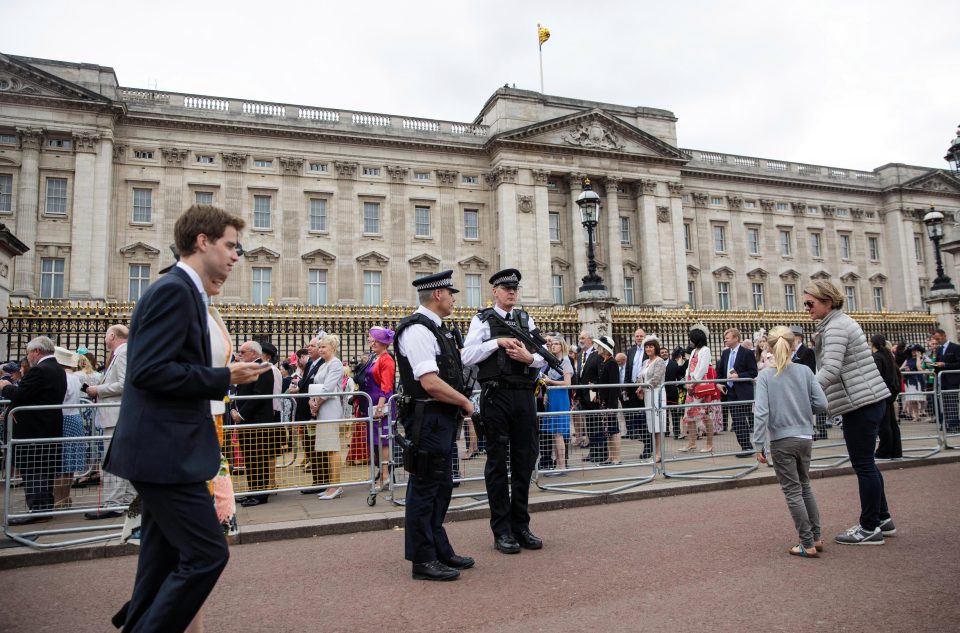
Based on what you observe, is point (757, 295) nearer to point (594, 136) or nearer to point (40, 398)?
point (594, 136)

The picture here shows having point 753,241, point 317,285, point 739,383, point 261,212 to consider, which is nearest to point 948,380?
point 739,383

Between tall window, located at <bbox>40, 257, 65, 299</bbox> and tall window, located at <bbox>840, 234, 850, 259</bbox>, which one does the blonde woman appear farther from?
tall window, located at <bbox>840, 234, 850, 259</bbox>

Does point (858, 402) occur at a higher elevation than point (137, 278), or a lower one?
lower

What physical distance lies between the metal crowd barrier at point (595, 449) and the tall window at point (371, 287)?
2975 cm

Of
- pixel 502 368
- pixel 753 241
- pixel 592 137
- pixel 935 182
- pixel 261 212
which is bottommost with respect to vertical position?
pixel 502 368

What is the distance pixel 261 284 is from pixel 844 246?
141 ft

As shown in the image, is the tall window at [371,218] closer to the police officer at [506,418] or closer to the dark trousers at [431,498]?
the police officer at [506,418]

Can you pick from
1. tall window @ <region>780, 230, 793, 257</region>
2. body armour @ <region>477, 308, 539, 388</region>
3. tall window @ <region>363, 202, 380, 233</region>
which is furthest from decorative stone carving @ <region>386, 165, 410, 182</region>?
body armour @ <region>477, 308, 539, 388</region>

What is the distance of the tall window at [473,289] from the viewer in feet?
129

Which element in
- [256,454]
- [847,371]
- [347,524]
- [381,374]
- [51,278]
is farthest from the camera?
[51,278]

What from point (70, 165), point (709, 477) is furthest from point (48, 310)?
point (70, 165)

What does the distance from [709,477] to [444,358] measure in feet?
17.6

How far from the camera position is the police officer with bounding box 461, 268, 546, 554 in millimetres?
5637

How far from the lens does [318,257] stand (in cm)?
3688
